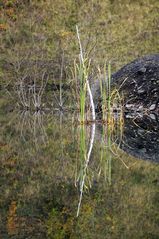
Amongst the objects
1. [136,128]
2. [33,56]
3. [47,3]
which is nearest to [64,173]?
[136,128]

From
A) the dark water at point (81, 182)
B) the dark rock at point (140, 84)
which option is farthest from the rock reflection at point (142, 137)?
the dark rock at point (140, 84)

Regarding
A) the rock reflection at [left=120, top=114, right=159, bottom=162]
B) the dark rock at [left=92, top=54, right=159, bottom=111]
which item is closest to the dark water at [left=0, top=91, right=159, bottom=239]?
the rock reflection at [left=120, top=114, right=159, bottom=162]

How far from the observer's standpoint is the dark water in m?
9.41

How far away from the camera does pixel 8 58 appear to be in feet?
117

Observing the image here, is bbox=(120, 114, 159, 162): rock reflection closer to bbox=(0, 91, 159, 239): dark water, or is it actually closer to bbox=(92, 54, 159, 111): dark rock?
bbox=(0, 91, 159, 239): dark water

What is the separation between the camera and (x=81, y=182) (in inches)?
471

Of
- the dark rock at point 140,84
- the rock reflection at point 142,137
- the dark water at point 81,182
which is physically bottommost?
the dark water at point 81,182

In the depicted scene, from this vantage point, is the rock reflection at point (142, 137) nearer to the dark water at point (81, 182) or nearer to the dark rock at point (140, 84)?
the dark water at point (81, 182)

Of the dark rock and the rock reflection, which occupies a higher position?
the dark rock

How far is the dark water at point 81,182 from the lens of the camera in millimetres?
9414

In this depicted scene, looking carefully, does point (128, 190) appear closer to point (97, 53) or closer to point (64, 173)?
point (64, 173)

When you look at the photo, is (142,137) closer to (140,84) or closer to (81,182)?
(81,182)

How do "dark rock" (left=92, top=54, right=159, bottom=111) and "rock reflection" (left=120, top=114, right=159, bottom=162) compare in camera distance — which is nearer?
"rock reflection" (left=120, top=114, right=159, bottom=162)

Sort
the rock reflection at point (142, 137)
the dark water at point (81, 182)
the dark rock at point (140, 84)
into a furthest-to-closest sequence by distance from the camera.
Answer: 1. the dark rock at point (140, 84)
2. the rock reflection at point (142, 137)
3. the dark water at point (81, 182)
